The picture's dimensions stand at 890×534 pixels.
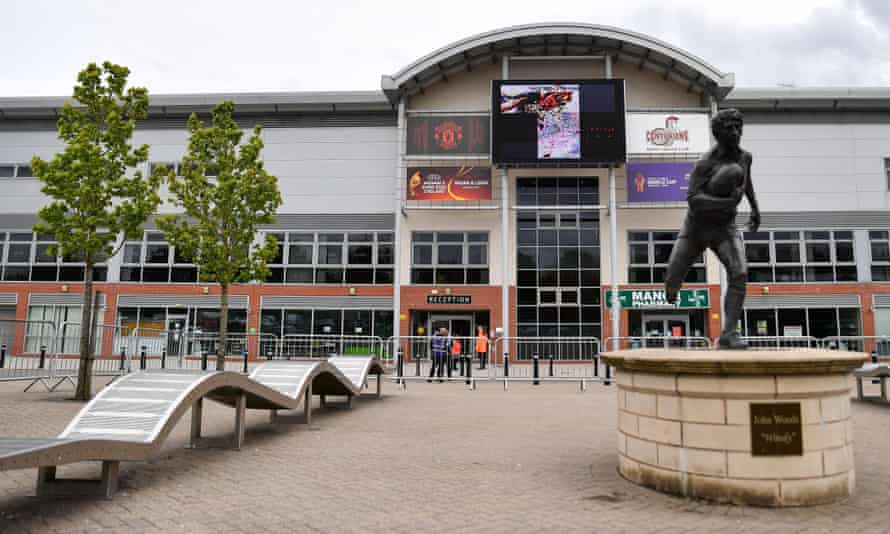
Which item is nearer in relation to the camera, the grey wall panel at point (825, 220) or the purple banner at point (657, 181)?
the purple banner at point (657, 181)

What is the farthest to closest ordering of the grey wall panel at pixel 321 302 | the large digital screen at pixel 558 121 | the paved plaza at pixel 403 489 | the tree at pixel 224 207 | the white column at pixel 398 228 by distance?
the grey wall panel at pixel 321 302
the white column at pixel 398 228
the large digital screen at pixel 558 121
the tree at pixel 224 207
the paved plaza at pixel 403 489

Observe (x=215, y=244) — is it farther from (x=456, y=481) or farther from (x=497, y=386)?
(x=456, y=481)

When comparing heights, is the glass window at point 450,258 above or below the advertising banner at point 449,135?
below

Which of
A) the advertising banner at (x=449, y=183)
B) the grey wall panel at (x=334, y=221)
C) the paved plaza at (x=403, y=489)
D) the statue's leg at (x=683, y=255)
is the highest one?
the advertising banner at (x=449, y=183)

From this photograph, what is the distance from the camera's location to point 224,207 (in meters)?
18.4

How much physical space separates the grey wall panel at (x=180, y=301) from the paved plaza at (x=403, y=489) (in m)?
21.0

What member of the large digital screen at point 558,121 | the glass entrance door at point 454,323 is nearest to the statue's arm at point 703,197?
the large digital screen at point 558,121

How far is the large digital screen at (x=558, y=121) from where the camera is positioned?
2834 cm

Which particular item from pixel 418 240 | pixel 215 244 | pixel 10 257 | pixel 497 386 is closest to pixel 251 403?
pixel 497 386

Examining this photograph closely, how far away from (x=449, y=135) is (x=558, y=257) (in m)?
7.70

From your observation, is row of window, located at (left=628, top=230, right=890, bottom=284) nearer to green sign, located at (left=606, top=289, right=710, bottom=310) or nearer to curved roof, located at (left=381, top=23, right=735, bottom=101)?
green sign, located at (left=606, top=289, right=710, bottom=310)

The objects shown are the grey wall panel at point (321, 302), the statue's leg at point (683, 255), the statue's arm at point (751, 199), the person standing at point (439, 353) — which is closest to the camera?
the statue's arm at point (751, 199)

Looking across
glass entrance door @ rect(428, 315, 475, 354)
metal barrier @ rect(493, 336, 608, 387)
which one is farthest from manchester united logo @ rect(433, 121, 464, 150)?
metal barrier @ rect(493, 336, 608, 387)

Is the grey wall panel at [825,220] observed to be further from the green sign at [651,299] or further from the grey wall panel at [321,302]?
the grey wall panel at [321,302]
